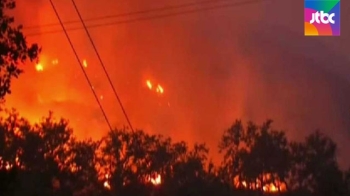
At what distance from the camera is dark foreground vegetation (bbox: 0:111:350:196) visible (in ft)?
127

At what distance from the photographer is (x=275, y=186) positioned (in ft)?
170

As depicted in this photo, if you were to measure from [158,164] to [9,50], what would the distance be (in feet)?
105

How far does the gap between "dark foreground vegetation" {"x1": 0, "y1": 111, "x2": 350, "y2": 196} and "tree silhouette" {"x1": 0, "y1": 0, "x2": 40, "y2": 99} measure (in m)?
18.4

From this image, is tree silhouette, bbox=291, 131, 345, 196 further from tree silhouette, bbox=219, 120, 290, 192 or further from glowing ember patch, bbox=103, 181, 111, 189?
glowing ember patch, bbox=103, 181, 111, 189

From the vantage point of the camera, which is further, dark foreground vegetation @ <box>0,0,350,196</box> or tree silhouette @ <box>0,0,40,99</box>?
dark foreground vegetation @ <box>0,0,350,196</box>

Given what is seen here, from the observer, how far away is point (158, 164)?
155 ft

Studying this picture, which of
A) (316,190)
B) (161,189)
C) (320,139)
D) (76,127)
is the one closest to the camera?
(161,189)

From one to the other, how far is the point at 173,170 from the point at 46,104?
3769 centimetres

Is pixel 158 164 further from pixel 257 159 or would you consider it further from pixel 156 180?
pixel 257 159

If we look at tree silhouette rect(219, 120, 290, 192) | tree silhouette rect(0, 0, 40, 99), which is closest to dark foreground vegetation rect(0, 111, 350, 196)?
tree silhouette rect(219, 120, 290, 192)

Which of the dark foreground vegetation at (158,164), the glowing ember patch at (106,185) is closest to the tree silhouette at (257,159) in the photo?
the dark foreground vegetation at (158,164)

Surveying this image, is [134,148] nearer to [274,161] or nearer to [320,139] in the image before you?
[274,161]

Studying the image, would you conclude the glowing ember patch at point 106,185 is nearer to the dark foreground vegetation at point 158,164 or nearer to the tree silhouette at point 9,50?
the dark foreground vegetation at point 158,164

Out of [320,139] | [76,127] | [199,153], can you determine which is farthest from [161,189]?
[76,127]
